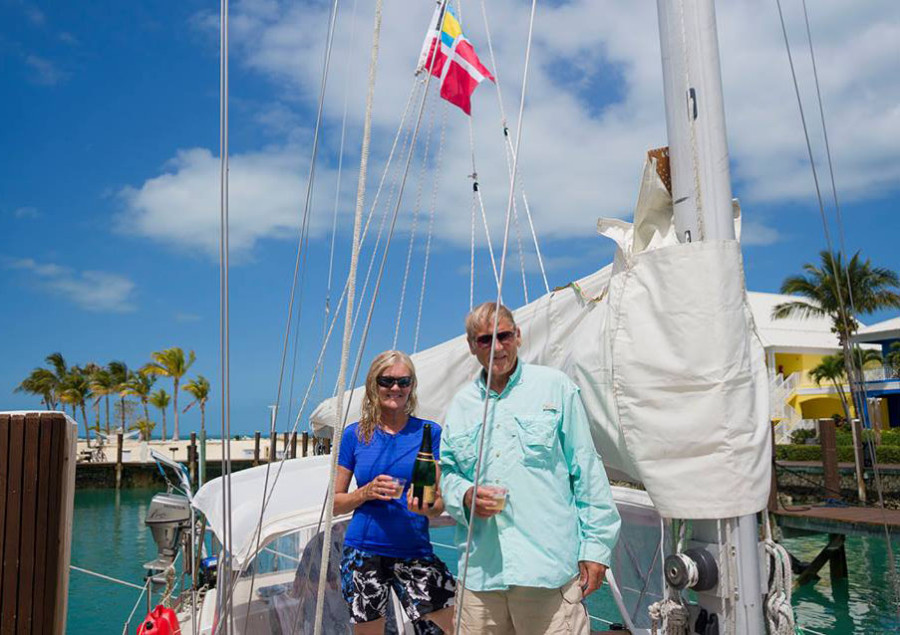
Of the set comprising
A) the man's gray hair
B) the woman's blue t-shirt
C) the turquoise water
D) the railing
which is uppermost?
the railing

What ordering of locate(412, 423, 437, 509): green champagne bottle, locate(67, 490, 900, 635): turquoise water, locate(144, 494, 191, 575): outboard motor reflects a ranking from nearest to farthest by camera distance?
1. locate(412, 423, 437, 509): green champagne bottle
2. locate(144, 494, 191, 575): outboard motor
3. locate(67, 490, 900, 635): turquoise water

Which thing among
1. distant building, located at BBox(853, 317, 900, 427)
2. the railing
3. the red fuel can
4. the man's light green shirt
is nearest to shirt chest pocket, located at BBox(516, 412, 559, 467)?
the man's light green shirt

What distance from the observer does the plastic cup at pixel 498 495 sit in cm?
220

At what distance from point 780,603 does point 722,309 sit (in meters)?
0.95

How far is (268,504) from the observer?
4.21 m

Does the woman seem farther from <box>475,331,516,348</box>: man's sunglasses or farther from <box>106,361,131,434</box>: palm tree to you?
<box>106,361,131,434</box>: palm tree

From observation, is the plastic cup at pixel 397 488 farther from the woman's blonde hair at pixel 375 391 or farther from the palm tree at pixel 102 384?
the palm tree at pixel 102 384

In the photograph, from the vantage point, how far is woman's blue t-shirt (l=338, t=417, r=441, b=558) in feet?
9.40

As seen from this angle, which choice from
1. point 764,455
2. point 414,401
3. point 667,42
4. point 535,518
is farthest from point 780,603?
point 667,42

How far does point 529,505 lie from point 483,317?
2.04ft

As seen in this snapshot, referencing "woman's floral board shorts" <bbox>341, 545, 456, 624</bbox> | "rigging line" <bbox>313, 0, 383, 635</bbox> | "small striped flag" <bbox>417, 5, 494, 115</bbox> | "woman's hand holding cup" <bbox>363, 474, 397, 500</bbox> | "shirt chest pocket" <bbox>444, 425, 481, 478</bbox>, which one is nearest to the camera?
"rigging line" <bbox>313, 0, 383, 635</bbox>

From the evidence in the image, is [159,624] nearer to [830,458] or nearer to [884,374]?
[830,458]

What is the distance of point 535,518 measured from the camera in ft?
7.36

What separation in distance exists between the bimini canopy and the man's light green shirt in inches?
49.6
